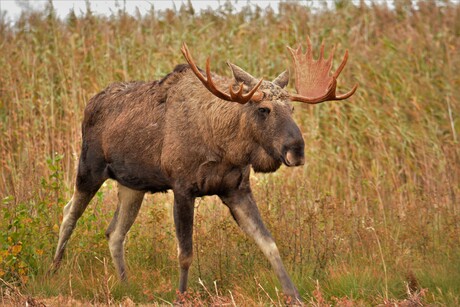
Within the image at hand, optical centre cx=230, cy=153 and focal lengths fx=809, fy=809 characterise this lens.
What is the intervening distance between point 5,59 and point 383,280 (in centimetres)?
832

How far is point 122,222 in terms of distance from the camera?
8.66m

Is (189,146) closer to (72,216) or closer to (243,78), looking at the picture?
(243,78)

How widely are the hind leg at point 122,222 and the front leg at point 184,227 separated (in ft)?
4.15

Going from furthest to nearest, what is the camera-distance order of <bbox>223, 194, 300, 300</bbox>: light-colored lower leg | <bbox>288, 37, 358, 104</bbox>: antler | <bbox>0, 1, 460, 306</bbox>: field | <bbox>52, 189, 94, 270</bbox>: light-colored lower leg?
<bbox>52, 189, 94, 270</bbox>: light-colored lower leg, <bbox>0, 1, 460, 306</bbox>: field, <bbox>223, 194, 300, 300</bbox>: light-colored lower leg, <bbox>288, 37, 358, 104</bbox>: antler

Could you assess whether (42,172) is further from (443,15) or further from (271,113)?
(443,15)

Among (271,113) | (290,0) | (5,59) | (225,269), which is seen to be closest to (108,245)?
(225,269)

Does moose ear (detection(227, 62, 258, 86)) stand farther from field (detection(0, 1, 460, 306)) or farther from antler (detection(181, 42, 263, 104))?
field (detection(0, 1, 460, 306))

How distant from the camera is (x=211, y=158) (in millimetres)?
7254

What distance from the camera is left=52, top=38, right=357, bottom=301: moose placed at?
6930 mm

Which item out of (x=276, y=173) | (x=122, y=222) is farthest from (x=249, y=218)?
(x=276, y=173)

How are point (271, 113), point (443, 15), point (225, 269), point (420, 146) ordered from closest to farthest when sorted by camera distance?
point (271, 113), point (225, 269), point (420, 146), point (443, 15)

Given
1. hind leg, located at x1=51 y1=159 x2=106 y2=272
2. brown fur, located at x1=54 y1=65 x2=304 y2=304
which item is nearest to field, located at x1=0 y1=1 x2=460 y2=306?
hind leg, located at x1=51 y1=159 x2=106 y2=272

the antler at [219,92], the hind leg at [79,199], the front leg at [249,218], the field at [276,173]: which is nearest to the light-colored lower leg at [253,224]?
the front leg at [249,218]

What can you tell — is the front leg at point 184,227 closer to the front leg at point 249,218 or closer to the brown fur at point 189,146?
the brown fur at point 189,146
